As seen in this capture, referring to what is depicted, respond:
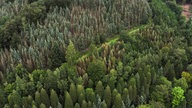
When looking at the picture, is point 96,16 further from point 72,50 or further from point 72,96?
point 72,96

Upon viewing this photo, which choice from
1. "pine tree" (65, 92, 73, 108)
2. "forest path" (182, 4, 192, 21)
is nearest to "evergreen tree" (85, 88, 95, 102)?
"pine tree" (65, 92, 73, 108)

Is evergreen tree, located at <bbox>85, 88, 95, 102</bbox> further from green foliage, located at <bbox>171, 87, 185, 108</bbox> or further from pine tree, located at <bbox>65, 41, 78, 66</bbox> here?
green foliage, located at <bbox>171, 87, 185, 108</bbox>

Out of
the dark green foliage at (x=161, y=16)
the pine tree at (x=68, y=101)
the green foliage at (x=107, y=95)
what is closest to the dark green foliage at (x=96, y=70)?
the green foliage at (x=107, y=95)

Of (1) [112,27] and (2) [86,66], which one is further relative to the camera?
(1) [112,27]

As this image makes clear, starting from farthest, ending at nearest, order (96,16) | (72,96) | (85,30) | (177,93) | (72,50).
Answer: (96,16)
(85,30)
(72,50)
(177,93)
(72,96)

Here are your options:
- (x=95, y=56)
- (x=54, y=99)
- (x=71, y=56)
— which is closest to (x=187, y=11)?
(x=95, y=56)

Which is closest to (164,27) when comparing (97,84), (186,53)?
(186,53)

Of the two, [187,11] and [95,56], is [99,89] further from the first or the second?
[187,11]
